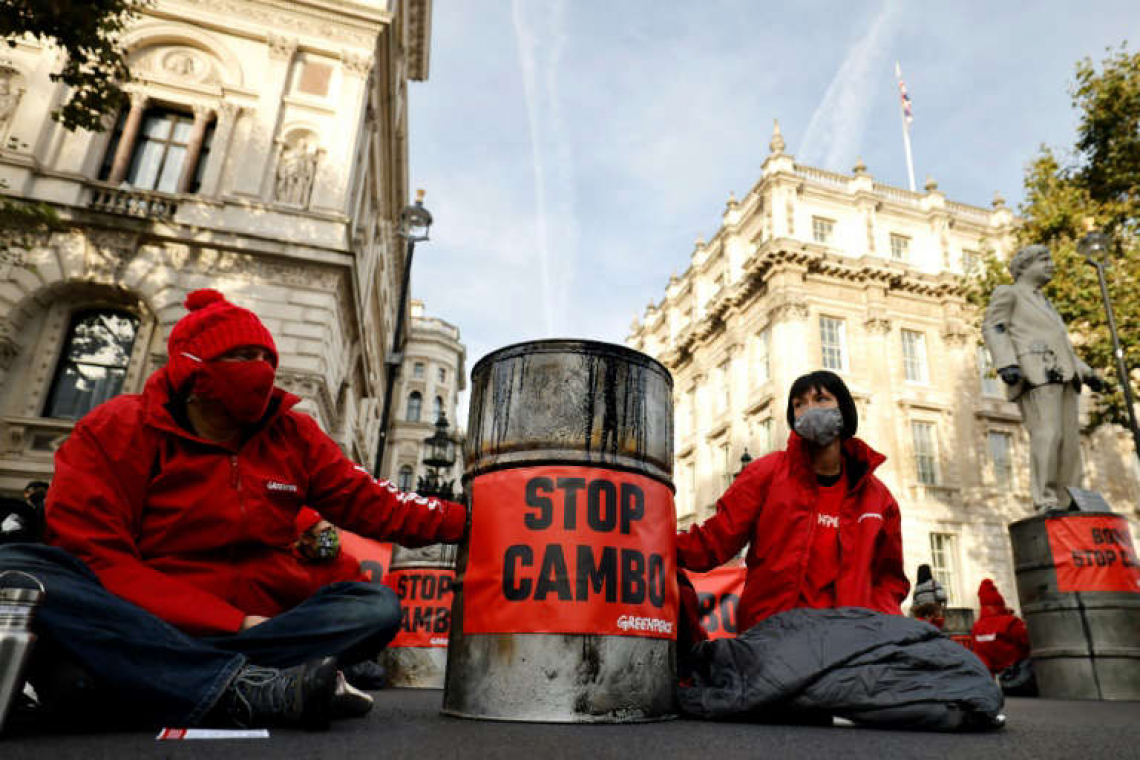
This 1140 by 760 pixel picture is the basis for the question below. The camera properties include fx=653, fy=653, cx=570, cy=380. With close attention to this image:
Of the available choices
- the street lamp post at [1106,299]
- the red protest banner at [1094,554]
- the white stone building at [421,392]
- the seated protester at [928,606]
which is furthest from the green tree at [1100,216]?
the white stone building at [421,392]

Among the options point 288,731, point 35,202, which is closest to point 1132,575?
A: point 288,731

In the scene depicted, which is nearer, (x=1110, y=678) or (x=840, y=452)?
(x=840, y=452)

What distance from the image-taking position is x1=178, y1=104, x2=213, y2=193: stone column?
13.1 metres

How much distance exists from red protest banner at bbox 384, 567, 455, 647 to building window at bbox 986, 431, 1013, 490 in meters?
23.0

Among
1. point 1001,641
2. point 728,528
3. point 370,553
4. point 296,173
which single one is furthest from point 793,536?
point 296,173

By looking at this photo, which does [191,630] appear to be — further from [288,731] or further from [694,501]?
[694,501]

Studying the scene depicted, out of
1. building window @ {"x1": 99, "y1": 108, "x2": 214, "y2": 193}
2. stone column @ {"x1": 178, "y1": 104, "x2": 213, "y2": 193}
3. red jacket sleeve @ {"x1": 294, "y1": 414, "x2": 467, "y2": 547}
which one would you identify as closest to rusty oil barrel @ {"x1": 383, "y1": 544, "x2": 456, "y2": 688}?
red jacket sleeve @ {"x1": 294, "y1": 414, "x2": 467, "y2": 547}

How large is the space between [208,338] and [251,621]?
3.21 feet

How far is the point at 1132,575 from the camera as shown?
5.17 m

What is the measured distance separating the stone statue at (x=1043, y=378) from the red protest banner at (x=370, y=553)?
583 cm

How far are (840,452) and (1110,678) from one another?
3975 mm

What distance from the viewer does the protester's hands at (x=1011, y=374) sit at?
6004mm

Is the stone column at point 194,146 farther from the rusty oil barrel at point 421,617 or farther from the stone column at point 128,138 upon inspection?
the rusty oil barrel at point 421,617

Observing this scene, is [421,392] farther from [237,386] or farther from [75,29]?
[237,386]
